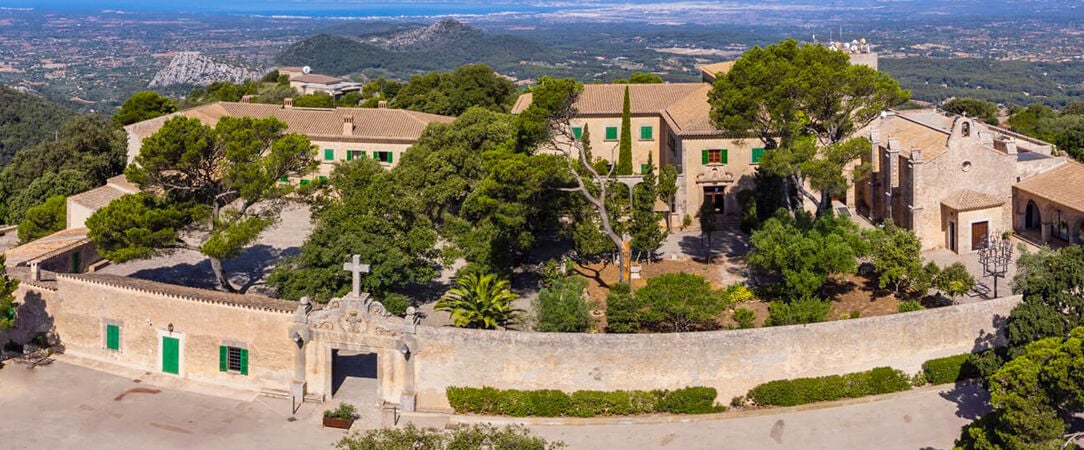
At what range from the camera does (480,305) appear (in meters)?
32.2

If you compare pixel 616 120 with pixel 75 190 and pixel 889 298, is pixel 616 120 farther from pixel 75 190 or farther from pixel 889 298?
pixel 75 190

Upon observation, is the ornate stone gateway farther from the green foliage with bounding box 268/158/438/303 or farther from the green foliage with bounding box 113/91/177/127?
the green foliage with bounding box 113/91/177/127

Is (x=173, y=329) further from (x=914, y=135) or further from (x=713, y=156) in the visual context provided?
(x=914, y=135)

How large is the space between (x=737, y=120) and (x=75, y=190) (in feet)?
107

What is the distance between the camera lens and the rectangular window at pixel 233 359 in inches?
1225

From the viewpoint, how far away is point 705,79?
191 ft

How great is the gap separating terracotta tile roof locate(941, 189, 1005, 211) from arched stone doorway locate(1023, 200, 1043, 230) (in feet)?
4.41

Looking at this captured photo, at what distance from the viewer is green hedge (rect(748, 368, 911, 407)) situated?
2964cm

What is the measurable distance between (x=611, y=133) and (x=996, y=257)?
2118 centimetres

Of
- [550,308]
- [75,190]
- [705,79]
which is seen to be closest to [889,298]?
[550,308]

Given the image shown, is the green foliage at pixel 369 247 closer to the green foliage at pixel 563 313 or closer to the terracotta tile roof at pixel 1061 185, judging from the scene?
the green foliage at pixel 563 313

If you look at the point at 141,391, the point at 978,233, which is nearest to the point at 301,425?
the point at 141,391

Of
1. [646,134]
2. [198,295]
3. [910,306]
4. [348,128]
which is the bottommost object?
[910,306]

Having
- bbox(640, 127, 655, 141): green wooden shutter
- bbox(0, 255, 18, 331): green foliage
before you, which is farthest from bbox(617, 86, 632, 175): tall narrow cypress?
bbox(0, 255, 18, 331): green foliage
